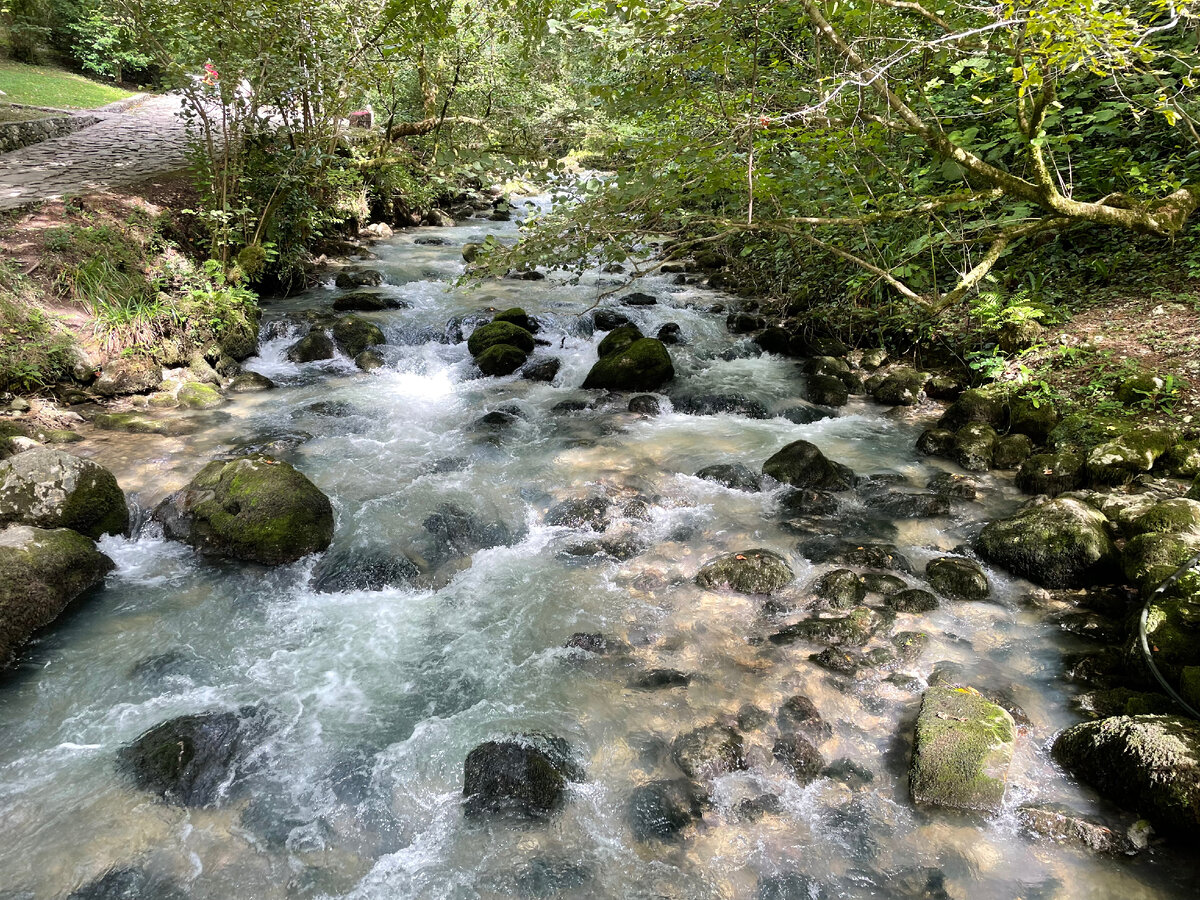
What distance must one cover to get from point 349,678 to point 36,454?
352 cm

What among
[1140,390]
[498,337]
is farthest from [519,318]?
[1140,390]

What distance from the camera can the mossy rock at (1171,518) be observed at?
15.0ft

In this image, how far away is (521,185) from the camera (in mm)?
6406

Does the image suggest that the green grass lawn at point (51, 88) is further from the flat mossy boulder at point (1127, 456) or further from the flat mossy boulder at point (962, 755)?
the flat mossy boulder at point (1127, 456)

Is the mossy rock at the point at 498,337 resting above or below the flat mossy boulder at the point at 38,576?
above

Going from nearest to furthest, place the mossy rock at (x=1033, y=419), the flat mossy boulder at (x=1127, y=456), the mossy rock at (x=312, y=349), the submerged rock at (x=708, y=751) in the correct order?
the submerged rock at (x=708, y=751) → the flat mossy boulder at (x=1127, y=456) → the mossy rock at (x=1033, y=419) → the mossy rock at (x=312, y=349)

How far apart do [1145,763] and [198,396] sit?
9603 millimetres

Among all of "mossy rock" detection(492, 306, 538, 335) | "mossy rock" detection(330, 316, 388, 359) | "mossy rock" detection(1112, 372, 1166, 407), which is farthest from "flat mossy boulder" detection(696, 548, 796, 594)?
"mossy rock" detection(330, 316, 388, 359)

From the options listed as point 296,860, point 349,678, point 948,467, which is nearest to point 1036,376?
point 948,467

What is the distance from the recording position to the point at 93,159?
12359 millimetres

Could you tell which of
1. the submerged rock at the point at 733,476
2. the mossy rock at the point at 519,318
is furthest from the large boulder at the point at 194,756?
the mossy rock at the point at 519,318

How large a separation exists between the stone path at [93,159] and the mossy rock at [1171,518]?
13620 mm

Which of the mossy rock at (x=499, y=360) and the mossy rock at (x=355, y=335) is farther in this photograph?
the mossy rock at (x=355, y=335)

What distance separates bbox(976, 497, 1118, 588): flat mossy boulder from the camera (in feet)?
16.0
